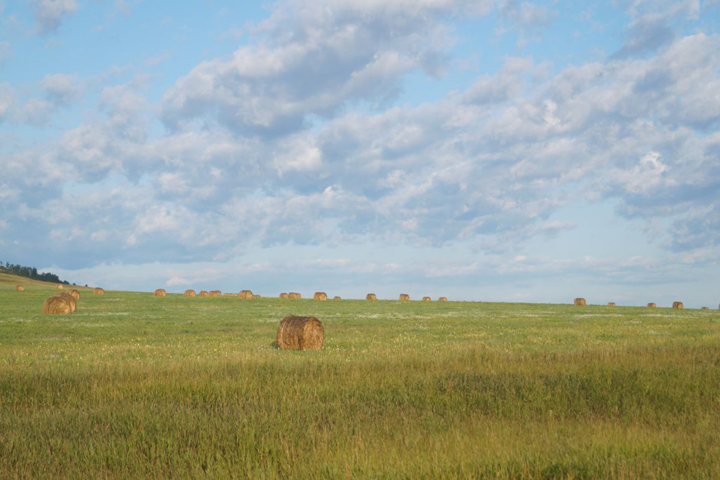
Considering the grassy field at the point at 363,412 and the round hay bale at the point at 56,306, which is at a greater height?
the round hay bale at the point at 56,306

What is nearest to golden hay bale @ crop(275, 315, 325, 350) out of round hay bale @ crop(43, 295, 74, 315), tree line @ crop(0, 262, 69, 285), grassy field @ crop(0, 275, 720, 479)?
grassy field @ crop(0, 275, 720, 479)

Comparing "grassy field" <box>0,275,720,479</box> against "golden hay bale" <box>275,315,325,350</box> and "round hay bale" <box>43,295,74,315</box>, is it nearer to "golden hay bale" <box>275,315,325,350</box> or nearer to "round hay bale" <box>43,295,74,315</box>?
"golden hay bale" <box>275,315,325,350</box>

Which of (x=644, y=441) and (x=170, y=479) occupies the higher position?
(x=644, y=441)

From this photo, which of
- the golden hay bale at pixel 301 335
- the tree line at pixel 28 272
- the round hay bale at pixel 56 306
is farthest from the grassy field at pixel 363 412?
the tree line at pixel 28 272

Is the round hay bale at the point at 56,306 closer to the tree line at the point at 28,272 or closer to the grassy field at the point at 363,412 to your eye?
the grassy field at the point at 363,412

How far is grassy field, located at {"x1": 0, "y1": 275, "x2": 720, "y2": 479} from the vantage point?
26.4 feet

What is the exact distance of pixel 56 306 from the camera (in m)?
40.5

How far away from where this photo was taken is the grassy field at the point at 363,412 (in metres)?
8.04

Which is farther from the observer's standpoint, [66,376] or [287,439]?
[66,376]

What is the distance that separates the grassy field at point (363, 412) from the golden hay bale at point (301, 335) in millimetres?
959

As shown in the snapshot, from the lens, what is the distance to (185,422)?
34.5 ft

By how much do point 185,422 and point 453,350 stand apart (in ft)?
36.0

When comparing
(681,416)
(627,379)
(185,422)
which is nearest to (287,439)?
(185,422)

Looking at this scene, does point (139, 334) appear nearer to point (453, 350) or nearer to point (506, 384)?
point (453, 350)
